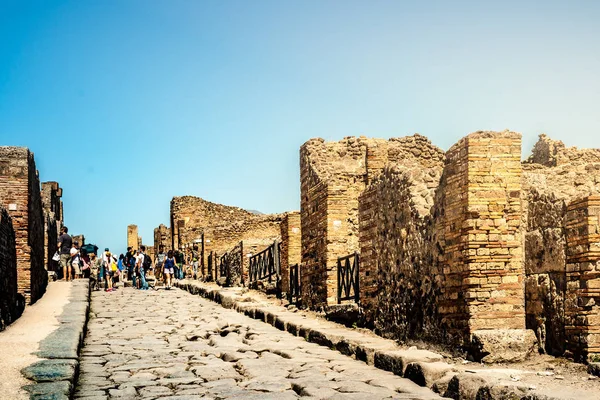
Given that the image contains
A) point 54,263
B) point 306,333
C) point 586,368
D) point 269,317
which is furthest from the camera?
point 54,263

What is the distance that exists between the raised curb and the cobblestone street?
7.9 inches

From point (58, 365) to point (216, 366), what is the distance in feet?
5.61

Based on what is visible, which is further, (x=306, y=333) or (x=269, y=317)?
(x=269, y=317)

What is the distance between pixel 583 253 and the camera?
6188mm

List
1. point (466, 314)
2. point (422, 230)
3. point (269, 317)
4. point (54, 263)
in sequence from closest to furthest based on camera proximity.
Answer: point (466, 314) < point (422, 230) < point (269, 317) < point (54, 263)

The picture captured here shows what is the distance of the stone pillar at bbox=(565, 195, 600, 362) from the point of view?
6.05m

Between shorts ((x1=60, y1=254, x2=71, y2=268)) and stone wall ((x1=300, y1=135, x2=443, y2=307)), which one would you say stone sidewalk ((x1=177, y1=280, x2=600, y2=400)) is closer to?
stone wall ((x1=300, y1=135, x2=443, y2=307))

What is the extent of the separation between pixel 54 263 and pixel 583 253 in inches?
773

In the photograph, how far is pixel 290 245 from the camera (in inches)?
601

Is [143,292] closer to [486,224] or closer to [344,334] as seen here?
[344,334]

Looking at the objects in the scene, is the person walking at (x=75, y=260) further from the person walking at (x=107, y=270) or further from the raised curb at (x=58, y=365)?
the raised curb at (x=58, y=365)

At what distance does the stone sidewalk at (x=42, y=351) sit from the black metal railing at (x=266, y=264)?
213 inches

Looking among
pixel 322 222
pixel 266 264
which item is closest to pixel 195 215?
pixel 266 264

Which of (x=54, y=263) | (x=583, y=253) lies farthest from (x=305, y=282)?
Result: (x=54, y=263)
